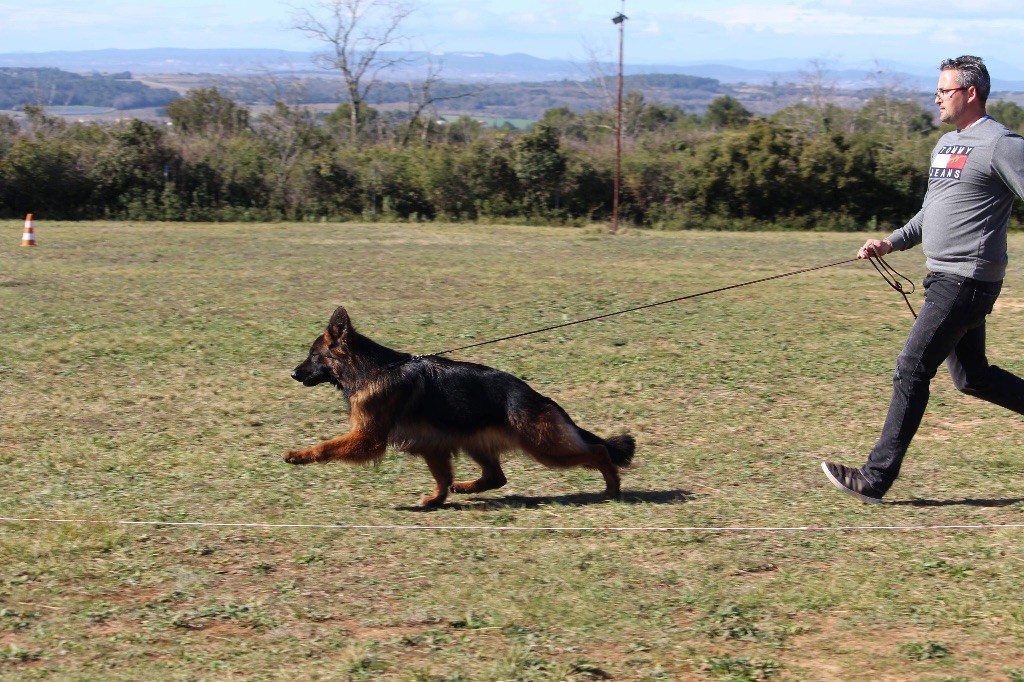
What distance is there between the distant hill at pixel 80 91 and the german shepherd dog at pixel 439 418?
74.6 m

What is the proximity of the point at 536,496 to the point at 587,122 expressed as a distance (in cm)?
3683

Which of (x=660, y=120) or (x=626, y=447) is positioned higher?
(x=660, y=120)

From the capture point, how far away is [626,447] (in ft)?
20.1

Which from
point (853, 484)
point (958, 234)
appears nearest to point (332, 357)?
point (853, 484)

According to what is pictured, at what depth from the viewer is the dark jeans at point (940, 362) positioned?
5316 millimetres

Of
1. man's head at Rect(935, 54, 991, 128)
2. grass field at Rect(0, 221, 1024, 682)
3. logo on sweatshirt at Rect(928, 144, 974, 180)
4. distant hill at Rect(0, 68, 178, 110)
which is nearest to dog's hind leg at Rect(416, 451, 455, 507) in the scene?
grass field at Rect(0, 221, 1024, 682)

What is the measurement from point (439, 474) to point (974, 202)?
3128mm

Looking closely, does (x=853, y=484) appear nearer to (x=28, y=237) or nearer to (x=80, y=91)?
(x=28, y=237)

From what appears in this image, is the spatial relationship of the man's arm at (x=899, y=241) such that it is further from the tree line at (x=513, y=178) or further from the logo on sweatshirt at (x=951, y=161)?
the tree line at (x=513, y=178)

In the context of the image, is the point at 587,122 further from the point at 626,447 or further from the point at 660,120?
the point at 626,447

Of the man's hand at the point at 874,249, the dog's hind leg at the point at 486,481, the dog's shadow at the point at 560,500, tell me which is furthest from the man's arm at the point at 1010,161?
the dog's hind leg at the point at 486,481

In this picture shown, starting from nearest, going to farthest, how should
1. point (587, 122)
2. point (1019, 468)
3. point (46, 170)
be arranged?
point (1019, 468)
point (46, 170)
point (587, 122)

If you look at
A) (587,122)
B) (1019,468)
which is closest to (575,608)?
(1019,468)

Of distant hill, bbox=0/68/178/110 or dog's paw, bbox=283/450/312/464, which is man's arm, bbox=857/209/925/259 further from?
distant hill, bbox=0/68/178/110
